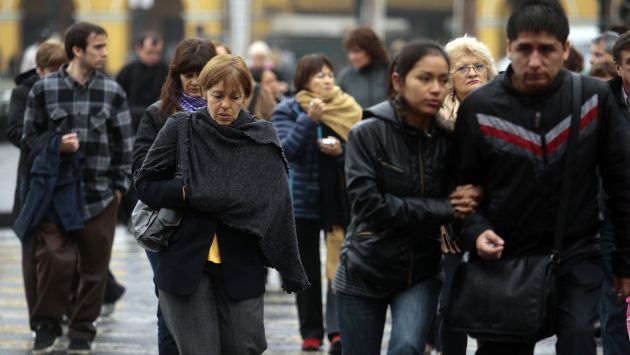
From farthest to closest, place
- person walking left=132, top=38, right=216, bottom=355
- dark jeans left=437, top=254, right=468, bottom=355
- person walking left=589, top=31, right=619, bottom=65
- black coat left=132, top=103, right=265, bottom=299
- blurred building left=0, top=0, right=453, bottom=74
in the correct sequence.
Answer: blurred building left=0, top=0, right=453, bottom=74 → person walking left=589, top=31, right=619, bottom=65 → person walking left=132, top=38, right=216, bottom=355 → dark jeans left=437, top=254, right=468, bottom=355 → black coat left=132, top=103, right=265, bottom=299

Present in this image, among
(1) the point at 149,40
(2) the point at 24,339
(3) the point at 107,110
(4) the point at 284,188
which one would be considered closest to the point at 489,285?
(4) the point at 284,188

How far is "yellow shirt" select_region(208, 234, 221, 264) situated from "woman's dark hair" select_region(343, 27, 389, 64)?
4.93 metres

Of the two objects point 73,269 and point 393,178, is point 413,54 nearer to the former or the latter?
point 393,178

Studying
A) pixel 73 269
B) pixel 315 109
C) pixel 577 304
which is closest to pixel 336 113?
pixel 315 109

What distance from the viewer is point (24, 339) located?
32.6ft

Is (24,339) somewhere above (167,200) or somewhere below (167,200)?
below

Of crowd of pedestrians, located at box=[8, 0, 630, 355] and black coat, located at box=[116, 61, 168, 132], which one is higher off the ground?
crowd of pedestrians, located at box=[8, 0, 630, 355]

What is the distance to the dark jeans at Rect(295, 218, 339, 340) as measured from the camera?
9.48 metres

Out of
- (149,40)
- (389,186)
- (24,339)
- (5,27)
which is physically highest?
(389,186)

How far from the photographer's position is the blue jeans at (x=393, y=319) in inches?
235

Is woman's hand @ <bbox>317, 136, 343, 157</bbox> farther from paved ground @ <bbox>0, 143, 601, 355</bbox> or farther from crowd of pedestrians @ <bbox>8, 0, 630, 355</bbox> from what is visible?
crowd of pedestrians @ <bbox>8, 0, 630, 355</bbox>

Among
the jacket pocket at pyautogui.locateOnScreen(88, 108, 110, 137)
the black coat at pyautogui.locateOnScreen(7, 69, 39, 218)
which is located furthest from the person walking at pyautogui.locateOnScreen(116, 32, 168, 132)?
the jacket pocket at pyautogui.locateOnScreen(88, 108, 110, 137)

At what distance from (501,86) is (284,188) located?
3.81 feet

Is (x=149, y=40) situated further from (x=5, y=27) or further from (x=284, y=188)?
(x=5, y=27)
